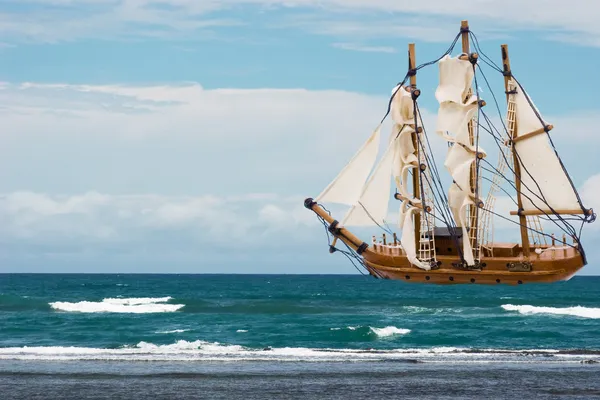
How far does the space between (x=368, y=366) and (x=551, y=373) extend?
652 cm

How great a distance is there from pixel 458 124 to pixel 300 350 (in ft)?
49.1

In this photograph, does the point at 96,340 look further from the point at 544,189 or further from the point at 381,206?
the point at 544,189

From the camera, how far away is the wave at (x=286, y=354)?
39156 millimetres

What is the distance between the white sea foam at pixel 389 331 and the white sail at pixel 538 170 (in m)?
20.5

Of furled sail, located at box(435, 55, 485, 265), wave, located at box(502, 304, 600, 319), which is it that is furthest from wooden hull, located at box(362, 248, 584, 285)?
wave, located at box(502, 304, 600, 319)

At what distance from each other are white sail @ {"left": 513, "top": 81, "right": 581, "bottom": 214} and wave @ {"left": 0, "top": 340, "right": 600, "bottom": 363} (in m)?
8.64

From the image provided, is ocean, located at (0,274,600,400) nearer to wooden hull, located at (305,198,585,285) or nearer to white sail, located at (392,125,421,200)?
wooden hull, located at (305,198,585,285)

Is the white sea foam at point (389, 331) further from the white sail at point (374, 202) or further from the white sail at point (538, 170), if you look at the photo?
→ the white sail at point (538, 170)

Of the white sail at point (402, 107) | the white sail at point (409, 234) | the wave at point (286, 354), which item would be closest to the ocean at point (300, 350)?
the wave at point (286, 354)

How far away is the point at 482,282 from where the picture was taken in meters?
30.1

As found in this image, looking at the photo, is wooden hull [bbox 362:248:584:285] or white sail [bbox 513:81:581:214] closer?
wooden hull [bbox 362:248:584:285]

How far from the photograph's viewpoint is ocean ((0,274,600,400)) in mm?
30109

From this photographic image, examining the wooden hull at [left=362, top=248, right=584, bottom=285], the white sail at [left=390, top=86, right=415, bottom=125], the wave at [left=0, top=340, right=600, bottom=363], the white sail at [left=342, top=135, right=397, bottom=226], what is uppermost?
the white sail at [left=390, top=86, right=415, bottom=125]

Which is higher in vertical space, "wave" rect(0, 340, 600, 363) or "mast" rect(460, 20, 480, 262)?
"mast" rect(460, 20, 480, 262)
